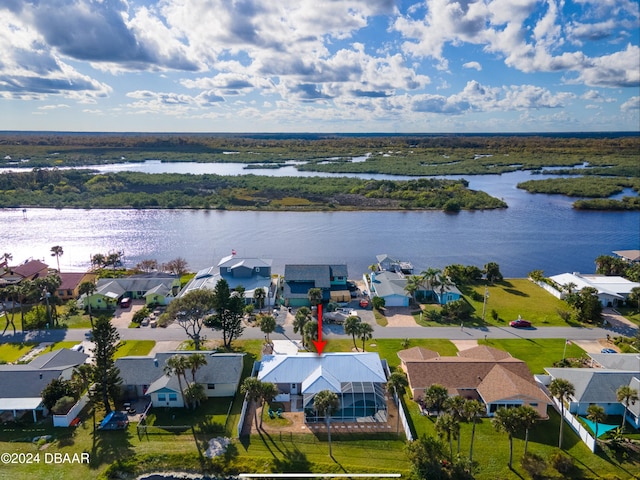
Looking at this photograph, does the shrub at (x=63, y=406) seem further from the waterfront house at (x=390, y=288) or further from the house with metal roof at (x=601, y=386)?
Answer: the house with metal roof at (x=601, y=386)

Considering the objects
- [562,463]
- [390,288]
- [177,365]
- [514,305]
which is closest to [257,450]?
[177,365]

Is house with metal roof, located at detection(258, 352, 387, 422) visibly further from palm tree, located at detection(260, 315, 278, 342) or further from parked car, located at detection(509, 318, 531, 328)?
parked car, located at detection(509, 318, 531, 328)

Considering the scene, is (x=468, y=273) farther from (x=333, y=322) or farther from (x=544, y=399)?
(x=544, y=399)

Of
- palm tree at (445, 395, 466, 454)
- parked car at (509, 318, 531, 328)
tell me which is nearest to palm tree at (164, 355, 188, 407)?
palm tree at (445, 395, 466, 454)

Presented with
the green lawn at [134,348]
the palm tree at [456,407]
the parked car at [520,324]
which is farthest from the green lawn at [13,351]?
the parked car at [520,324]

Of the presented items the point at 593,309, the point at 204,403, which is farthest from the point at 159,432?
the point at 593,309
